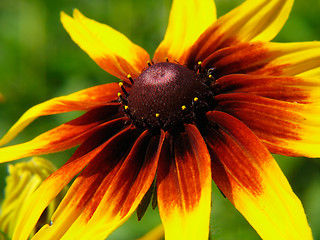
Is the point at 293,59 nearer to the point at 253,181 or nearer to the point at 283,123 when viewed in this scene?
the point at 283,123

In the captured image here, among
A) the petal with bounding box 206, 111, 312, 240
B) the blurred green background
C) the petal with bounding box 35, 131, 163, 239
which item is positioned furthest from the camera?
the blurred green background

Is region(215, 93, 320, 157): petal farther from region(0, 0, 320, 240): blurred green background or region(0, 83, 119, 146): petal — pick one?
region(0, 0, 320, 240): blurred green background

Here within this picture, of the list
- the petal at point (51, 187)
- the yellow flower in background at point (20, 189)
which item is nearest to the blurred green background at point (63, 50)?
the yellow flower in background at point (20, 189)

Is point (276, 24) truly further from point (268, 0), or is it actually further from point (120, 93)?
point (120, 93)

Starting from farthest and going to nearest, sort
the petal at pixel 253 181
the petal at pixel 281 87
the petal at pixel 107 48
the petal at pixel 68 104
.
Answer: the petal at pixel 107 48, the petal at pixel 68 104, the petal at pixel 281 87, the petal at pixel 253 181

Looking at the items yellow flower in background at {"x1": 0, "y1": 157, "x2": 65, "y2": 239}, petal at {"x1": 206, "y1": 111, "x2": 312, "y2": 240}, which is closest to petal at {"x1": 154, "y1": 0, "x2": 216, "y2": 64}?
petal at {"x1": 206, "y1": 111, "x2": 312, "y2": 240}

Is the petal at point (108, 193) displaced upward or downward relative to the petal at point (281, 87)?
downward

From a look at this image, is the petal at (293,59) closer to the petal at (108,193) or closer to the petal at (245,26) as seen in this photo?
the petal at (245,26)
